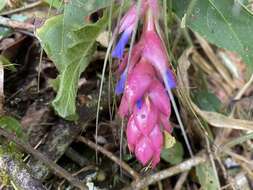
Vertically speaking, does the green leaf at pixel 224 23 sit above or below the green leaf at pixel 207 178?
above

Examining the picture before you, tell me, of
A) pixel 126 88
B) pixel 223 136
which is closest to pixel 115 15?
pixel 126 88

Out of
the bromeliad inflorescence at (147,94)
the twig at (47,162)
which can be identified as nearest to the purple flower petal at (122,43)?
the bromeliad inflorescence at (147,94)

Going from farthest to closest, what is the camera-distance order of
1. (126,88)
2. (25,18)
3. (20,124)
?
(25,18) → (20,124) → (126,88)

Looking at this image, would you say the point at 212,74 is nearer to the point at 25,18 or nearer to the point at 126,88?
the point at 25,18

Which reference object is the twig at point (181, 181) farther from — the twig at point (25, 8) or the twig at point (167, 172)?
the twig at point (25, 8)

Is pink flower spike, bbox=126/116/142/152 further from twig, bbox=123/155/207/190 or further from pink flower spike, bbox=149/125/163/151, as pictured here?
twig, bbox=123/155/207/190
